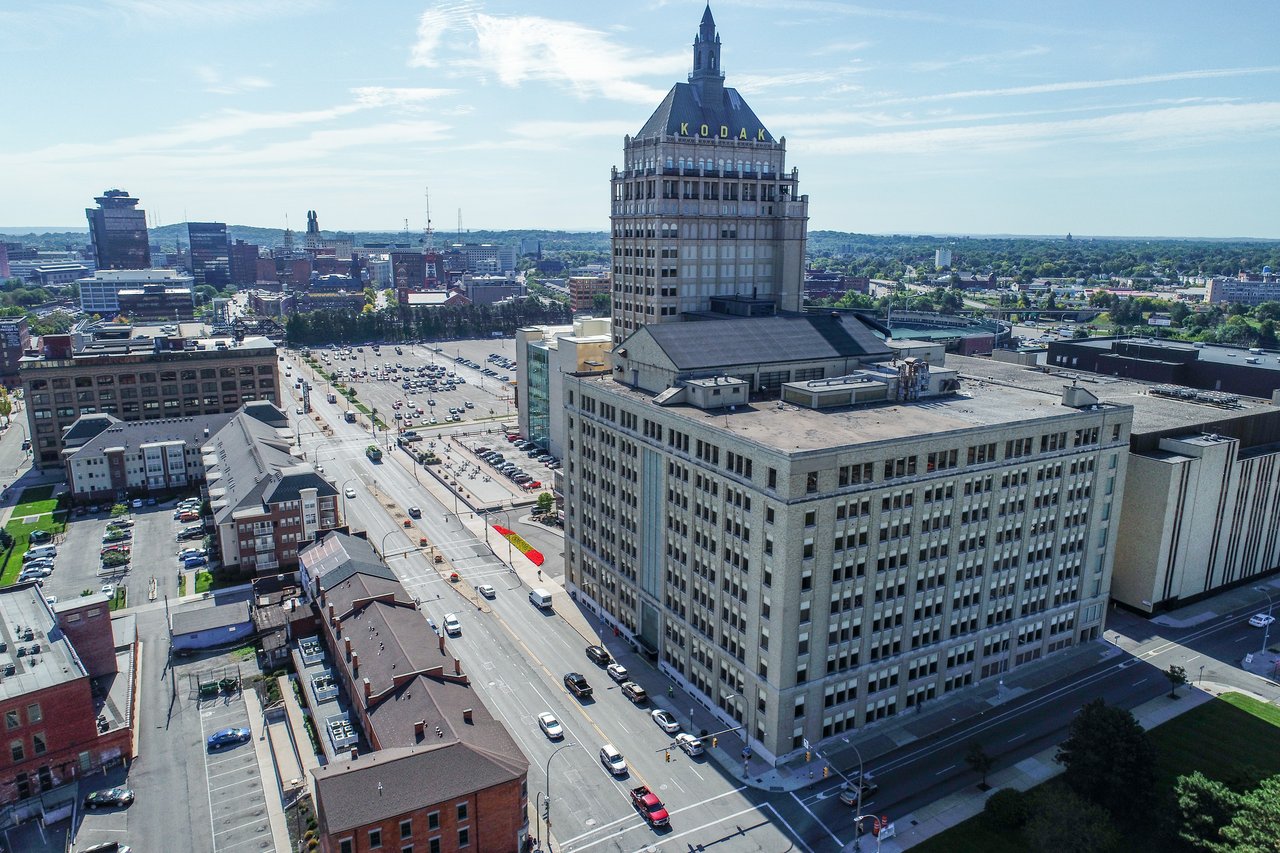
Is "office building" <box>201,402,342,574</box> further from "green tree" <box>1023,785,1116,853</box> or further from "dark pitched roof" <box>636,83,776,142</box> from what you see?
"green tree" <box>1023,785,1116,853</box>

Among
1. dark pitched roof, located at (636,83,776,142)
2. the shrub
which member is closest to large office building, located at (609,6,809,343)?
dark pitched roof, located at (636,83,776,142)

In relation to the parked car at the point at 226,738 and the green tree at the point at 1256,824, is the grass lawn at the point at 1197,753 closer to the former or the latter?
the green tree at the point at 1256,824

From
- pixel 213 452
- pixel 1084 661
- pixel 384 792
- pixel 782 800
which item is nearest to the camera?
pixel 384 792

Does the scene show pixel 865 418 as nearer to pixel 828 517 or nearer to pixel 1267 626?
pixel 828 517

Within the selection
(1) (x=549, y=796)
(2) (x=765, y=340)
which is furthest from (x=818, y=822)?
(2) (x=765, y=340)

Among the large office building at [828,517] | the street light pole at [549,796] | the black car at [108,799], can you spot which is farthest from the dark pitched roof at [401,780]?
the large office building at [828,517]

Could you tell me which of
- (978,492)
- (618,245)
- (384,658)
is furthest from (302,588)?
(978,492)

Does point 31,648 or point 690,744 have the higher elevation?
point 31,648

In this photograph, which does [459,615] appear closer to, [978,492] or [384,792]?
[384,792]
